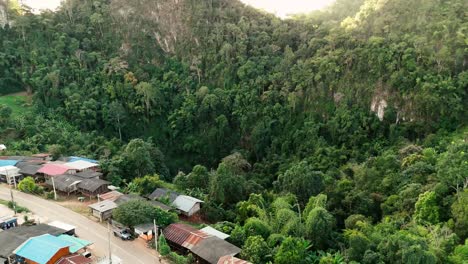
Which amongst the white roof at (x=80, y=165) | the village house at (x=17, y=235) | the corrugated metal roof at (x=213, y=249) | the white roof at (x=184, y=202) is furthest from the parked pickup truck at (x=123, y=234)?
the white roof at (x=80, y=165)

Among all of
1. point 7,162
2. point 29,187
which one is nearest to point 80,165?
point 29,187

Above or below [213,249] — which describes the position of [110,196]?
above

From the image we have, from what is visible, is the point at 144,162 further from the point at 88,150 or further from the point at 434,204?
the point at 434,204

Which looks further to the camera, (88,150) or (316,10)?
(316,10)

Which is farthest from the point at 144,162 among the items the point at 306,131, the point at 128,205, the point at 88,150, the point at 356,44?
the point at 356,44

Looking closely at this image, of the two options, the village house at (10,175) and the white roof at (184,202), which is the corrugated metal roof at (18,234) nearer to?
the white roof at (184,202)

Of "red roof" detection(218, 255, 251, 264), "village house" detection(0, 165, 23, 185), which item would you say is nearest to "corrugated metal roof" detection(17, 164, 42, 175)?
"village house" detection(0, 165, 23, 185)

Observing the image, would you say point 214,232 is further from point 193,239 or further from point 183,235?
point 183,235
